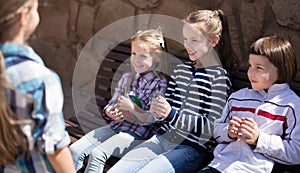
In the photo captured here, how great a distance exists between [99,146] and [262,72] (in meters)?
0.95

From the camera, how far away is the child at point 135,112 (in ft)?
8.84

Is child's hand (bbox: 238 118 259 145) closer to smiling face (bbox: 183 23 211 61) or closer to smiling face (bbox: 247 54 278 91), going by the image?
smiling face (bbox: 247 54 278 91)

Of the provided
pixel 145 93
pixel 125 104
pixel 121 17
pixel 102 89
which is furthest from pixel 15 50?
pixel 121 17

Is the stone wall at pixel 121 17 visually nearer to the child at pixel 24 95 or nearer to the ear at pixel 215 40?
the ear at pixel 215 40

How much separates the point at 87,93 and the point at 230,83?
1.77 meters

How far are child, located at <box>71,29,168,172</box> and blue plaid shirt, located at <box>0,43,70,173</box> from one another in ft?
3.14

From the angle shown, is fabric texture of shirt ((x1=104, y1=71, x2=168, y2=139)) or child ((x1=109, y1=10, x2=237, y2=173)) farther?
fabric texture of shirt ((x1=104, y1=71, x2=168, y2=139))

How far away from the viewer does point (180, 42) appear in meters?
3.36

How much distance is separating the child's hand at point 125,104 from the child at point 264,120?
1.77ft

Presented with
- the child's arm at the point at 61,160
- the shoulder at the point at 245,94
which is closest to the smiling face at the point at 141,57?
the shoulder at the point at 245,94

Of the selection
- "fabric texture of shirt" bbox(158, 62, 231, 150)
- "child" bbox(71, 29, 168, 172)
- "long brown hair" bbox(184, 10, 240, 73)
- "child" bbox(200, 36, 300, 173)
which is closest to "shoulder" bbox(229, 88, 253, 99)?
"child" bbox(200, 36, 300, 173)

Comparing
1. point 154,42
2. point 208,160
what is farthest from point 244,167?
point 154,42

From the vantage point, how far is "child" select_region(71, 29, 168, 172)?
8.84ft

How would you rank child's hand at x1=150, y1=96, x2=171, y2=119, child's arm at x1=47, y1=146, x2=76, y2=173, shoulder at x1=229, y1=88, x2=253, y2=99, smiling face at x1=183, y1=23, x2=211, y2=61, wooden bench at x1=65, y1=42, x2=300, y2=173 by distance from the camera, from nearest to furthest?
child's arm at x1=47, y1=146, x2=76, y2=173, shoulder at x1=229, y1=88, x2=253, y2=99, child's hand at x1=150, y1=96, x2=171, y2=119, smiling face at x1=183, y1=23, x2=211, y2=61, wooden bench at x1=65, y1=42, x2=300, y2=173
